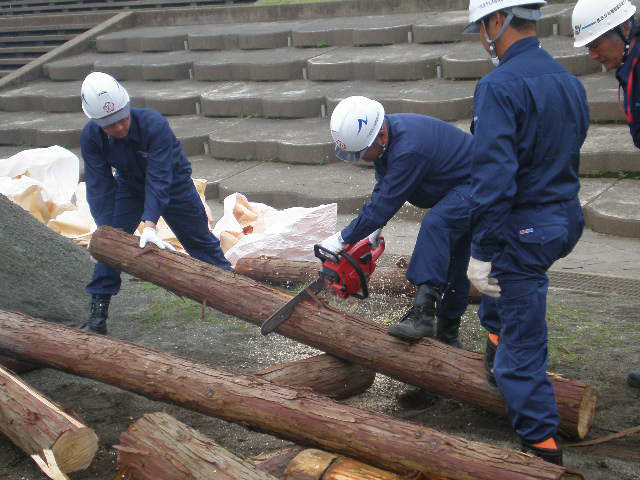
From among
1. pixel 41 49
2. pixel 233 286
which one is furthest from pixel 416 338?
pixel 41 49

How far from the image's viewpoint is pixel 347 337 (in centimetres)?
421

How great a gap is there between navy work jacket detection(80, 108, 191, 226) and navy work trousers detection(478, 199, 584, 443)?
2713mm

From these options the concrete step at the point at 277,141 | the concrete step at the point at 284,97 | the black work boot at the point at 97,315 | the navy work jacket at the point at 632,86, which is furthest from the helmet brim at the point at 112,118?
the concrete step at the point at 284,97

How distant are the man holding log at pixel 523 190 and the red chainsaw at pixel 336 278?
0.98 metres

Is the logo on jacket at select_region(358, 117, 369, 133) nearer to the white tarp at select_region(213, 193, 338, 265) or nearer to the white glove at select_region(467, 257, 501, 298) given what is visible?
the white glove at select_region(467, 257, 501, 298)

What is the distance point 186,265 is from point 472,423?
2085 millimetres

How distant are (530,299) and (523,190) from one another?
466mm

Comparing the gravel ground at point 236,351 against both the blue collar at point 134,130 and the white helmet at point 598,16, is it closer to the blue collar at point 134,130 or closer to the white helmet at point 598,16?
the blue collar at point 134,130

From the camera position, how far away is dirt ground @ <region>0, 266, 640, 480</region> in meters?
3.86

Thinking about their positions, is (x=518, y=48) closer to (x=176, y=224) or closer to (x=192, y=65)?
(x=176, y=224)

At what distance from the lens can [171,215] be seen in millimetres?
5914

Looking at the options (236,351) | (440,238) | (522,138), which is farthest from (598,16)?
(236,351)

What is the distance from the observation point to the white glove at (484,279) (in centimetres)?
340

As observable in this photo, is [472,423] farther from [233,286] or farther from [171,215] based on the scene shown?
[171,215]
